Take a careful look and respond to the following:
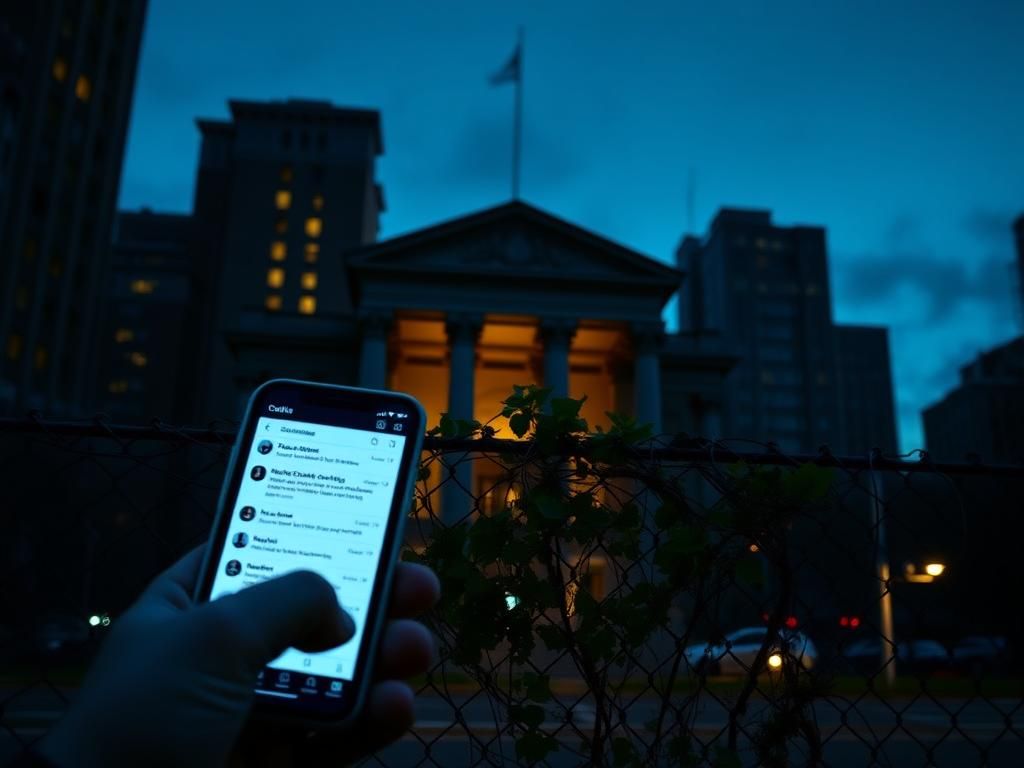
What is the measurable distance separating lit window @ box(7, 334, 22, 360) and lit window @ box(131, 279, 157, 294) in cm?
6098

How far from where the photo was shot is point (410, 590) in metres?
1.55

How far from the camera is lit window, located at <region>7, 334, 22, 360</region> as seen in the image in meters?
39.0

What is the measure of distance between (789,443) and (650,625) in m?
130

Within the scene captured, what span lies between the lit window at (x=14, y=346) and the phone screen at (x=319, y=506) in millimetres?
44991

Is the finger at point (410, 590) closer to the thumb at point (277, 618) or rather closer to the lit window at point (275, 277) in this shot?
the thumb at point (277, 618)

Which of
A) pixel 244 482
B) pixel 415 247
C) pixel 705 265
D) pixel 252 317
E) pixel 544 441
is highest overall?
pixel 705 265

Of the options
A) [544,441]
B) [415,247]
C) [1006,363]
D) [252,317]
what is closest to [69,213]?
[252,317]

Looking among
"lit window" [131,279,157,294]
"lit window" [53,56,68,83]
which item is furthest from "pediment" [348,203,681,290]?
"lit window" [131,279,157,294]

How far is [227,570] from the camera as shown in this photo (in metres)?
1.61

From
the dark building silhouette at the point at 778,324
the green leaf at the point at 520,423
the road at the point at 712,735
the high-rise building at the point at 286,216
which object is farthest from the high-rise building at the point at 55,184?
the dark building silhouette at the point at 778,324

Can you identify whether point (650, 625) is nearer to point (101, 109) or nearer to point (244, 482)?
point (244, 482)

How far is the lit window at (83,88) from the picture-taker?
A: 44.8 metres

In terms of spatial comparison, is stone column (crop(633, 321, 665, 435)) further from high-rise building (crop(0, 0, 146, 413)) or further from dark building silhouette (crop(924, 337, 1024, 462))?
dark building silhouette (crop(924, 337, 1024, 462))

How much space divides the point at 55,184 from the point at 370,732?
49.1 meters
